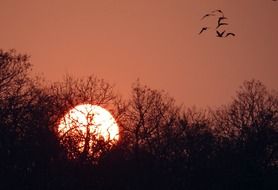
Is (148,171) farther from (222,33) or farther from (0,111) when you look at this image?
(222,33)

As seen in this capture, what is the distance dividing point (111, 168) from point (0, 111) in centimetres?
1282

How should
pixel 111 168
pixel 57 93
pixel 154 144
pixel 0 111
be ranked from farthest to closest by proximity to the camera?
pixel 154 144 → pixel 57 93 → pixel 0 111 → pixel 111 168

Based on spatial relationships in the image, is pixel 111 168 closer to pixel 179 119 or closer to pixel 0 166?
pixel 0 166

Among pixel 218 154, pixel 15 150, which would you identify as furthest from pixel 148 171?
pixel 218 154

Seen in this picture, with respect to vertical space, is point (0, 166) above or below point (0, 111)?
below

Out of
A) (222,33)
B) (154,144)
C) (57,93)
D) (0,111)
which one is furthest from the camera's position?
(154,144)

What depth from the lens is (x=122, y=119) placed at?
51.4 meters

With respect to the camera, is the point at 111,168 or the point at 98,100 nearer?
the point at 111,168

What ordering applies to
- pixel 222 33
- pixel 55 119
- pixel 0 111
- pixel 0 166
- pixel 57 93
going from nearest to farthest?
pixel 222 33 → pixel 0 166 → pixel 0 111 → pixel 55 119 → pixel 57 93

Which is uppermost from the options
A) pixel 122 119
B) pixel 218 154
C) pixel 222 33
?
pixel 122 119

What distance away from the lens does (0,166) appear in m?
28.0

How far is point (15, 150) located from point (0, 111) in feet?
41.6

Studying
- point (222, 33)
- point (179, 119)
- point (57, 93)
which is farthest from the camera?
point (179, 119)

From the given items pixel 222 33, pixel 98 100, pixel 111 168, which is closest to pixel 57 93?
pixel 98 100
